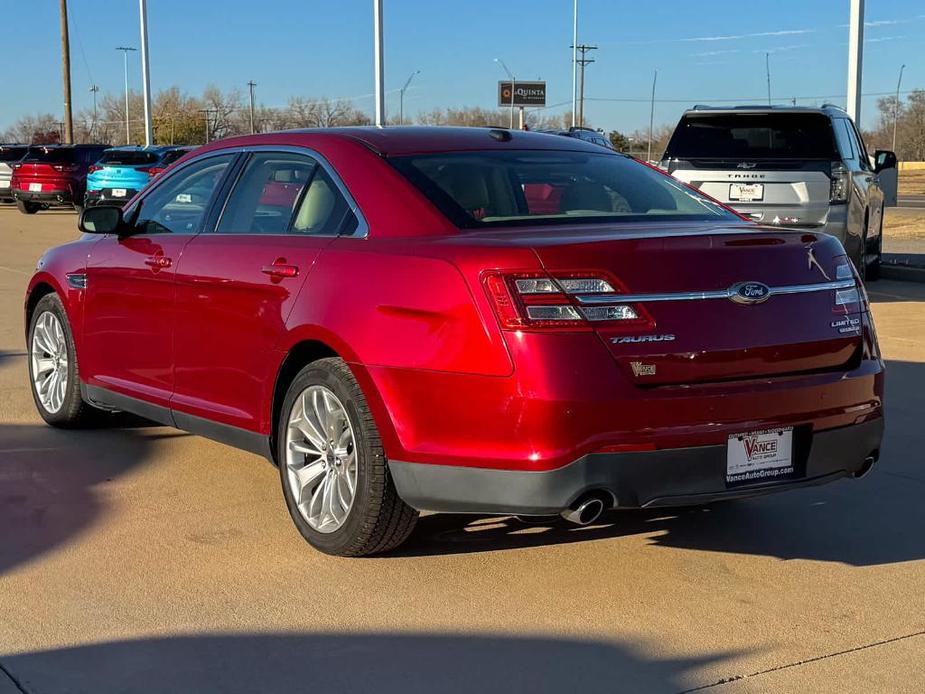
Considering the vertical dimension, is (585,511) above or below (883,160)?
below

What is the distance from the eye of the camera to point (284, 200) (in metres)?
5.24

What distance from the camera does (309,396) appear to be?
15.6 feet

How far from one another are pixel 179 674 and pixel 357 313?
1409 millimetres

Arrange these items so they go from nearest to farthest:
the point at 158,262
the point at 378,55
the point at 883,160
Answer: the point at 158,262
the point at 883,160
the point at 378,55

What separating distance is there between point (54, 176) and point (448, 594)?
28574mm

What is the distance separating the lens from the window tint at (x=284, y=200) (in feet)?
16.3

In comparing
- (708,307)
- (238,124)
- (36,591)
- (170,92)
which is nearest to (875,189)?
(708,307)

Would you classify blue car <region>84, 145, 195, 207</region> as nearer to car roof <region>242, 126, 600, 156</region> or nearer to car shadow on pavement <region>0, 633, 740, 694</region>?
car roof <region>242, 126, 600, 156</region>

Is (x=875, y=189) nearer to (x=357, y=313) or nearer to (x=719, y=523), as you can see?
(x=719, y=523)

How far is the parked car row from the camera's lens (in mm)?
27172

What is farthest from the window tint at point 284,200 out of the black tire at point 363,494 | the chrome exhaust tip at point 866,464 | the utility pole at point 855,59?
the utility pole at point 855,59

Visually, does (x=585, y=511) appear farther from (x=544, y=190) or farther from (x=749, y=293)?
(x=544, y=190)

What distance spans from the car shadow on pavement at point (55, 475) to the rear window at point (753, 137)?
24.4 feet

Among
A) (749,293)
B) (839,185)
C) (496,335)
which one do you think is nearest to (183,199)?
(496,335)
